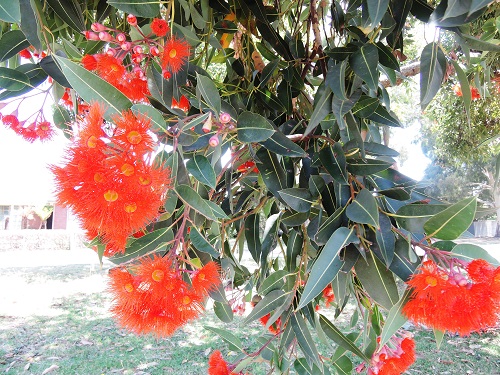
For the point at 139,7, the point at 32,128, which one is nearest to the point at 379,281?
the point at 139,7

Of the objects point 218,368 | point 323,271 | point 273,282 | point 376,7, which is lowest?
point 218,368

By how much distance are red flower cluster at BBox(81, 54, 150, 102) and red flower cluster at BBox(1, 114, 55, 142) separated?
0.31 meters

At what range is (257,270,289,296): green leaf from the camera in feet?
3.28

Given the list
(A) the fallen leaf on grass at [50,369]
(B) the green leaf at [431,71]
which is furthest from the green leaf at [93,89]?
(A) the fallen leaf on grass at [50,369]

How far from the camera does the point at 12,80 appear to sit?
86 cm

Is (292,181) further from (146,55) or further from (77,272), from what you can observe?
(77,272)

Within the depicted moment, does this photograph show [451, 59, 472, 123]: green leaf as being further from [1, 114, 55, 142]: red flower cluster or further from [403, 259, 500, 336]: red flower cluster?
[1, 114, 55, 142]: red flower cluster

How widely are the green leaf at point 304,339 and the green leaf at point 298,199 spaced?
32 centimetres

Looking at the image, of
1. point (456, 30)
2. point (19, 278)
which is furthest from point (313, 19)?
point (19, 278)

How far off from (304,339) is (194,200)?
49 cm

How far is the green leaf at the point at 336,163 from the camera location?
0.79 m

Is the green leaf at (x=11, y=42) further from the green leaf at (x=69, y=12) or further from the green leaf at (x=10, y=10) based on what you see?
the green leaf at (x=10, y=10)

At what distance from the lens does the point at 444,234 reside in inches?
25.3

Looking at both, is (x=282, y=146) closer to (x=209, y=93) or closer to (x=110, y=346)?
(x=209, y=93)
